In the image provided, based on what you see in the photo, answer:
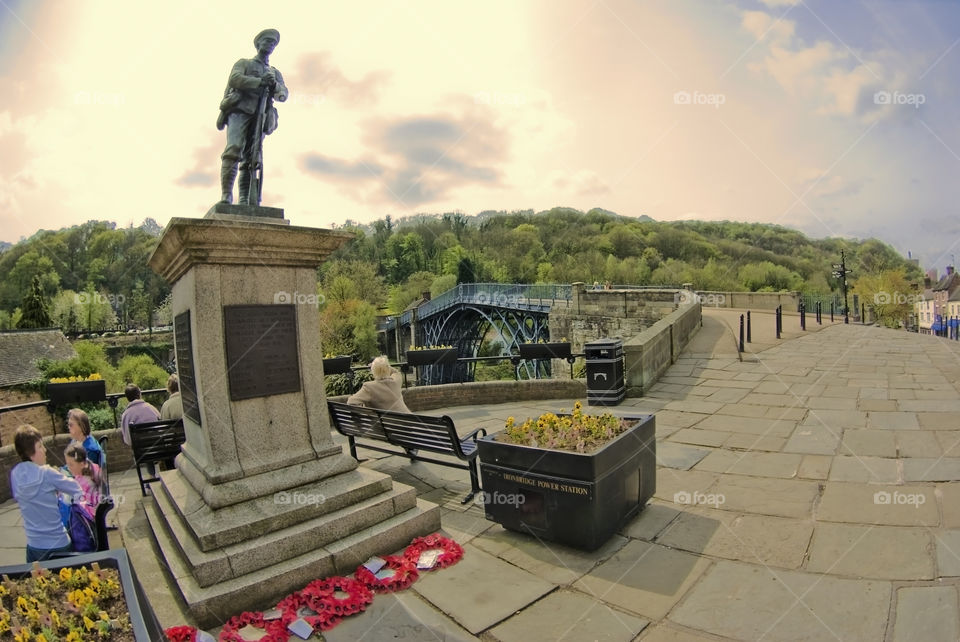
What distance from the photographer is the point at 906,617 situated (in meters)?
2.60

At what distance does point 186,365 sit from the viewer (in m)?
4.18

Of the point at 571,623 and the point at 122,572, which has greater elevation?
the point at 122,572

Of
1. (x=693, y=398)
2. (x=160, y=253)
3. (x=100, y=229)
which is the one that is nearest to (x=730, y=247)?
(x=693, y=398)

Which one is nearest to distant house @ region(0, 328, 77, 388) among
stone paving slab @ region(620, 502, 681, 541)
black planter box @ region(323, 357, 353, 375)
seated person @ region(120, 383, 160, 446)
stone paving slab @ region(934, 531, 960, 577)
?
black planter box @ region(323, 357, 353, 375)

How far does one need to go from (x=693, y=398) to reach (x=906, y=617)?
5843 mm

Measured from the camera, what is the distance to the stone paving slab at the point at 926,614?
2441mm

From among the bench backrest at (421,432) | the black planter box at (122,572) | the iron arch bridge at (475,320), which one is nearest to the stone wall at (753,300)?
the iron arch bridge at (475,320)

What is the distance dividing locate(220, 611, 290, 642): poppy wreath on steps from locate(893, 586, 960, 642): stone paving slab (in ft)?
9.90

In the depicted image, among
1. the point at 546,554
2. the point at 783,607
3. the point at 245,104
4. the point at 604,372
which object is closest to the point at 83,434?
the point at 245,104

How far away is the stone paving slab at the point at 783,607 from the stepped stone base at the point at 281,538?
197 centimetres

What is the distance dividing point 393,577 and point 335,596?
36 cm

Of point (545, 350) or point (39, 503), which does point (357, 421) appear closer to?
point (39, 503)

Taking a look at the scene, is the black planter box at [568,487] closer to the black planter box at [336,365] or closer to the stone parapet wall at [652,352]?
the stone parapet wall at [652,352]

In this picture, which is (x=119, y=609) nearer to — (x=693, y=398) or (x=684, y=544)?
(x=684, y=544)
